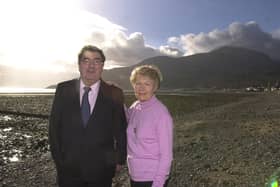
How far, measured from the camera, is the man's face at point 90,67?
5.18m

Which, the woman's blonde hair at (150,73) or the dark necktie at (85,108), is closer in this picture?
the woman's blonde hair at (150,73)

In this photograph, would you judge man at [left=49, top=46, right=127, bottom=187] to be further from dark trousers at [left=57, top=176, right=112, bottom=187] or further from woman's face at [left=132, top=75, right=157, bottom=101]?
woman's face at [left=132, top=75, right=157, bottom=101]

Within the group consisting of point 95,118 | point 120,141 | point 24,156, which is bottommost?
point 24,156

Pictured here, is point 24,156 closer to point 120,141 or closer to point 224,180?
point 224,180

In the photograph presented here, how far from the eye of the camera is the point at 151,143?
4699 mm

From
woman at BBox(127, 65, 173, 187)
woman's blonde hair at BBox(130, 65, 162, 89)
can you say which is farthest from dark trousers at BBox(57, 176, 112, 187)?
woman's blonde hair at BBox(130, 65, 162, 89)

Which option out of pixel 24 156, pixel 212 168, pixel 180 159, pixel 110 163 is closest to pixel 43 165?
pixel 24 156

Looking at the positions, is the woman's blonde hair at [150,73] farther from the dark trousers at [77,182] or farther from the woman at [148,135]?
the dark trousers at [77,182]

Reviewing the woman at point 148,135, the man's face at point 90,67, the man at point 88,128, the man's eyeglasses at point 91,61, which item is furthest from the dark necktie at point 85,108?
the woman at point 148,135

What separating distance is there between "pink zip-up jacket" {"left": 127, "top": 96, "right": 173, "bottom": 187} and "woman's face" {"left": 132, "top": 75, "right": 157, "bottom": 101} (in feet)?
0.24

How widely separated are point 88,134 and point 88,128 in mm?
87

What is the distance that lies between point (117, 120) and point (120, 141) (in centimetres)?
32

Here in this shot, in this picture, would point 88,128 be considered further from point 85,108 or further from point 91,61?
point 91,61

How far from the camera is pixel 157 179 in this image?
4602 millimetres
